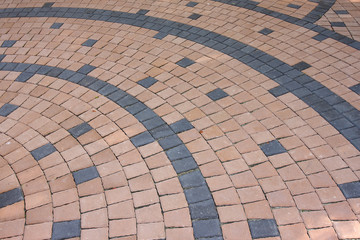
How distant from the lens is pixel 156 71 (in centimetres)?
479

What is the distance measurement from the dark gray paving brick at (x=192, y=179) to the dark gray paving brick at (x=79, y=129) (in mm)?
1382

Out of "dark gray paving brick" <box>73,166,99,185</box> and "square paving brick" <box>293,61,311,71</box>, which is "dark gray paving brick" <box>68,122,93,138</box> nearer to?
"dark gray paving brick" <box>73,166,99,185</box>

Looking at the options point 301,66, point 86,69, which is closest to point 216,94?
point 301,66

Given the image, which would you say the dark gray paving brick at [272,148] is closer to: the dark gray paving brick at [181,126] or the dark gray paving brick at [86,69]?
the dark gray paving brick at [181,126]

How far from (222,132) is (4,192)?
2.40 m

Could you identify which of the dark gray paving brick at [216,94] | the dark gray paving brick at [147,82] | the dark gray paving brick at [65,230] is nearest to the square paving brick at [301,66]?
the dark gray paving brick at [216,94]

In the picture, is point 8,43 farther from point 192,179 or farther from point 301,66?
point 301,66

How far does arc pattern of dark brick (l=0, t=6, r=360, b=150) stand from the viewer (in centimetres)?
387

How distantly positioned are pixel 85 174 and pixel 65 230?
25.4 inches

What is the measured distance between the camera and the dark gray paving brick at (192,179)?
10.5 ft

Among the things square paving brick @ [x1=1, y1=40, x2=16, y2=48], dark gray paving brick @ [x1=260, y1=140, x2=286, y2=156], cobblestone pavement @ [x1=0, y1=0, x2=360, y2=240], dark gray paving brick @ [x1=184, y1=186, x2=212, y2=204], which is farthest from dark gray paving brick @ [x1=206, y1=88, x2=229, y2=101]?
square paving brick @ [x1=1, y1=40, x2=16, y2=48]

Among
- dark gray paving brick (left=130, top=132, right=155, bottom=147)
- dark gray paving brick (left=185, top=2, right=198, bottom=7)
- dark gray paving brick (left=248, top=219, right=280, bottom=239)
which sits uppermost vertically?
dark gray paving brick (left=185, top=2, right=198, bottom=7)

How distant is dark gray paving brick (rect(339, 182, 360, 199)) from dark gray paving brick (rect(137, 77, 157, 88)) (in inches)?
106

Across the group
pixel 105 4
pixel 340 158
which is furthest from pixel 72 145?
pixel 105 4
